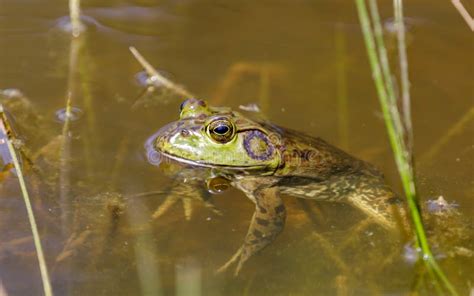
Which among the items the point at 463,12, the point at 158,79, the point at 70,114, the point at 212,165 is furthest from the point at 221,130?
the point at 463,12

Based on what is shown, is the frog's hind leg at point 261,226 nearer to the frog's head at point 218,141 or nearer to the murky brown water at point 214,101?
the murky brown water at point 214,101

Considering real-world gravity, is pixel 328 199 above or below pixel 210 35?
below

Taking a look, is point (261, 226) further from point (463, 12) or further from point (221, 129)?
point (463, 12)

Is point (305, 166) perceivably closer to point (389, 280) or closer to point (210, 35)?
point (389, 280)

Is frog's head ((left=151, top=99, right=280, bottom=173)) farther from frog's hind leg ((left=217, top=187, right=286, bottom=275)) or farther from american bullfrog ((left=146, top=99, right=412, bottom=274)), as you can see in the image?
frog's hind leg ((left=217, top=187, right=286, bottom=275))

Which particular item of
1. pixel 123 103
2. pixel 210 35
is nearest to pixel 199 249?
pixel 123 103

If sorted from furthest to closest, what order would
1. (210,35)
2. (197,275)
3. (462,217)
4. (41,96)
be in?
(210,35), (41,96), (462,217), (197,275)
